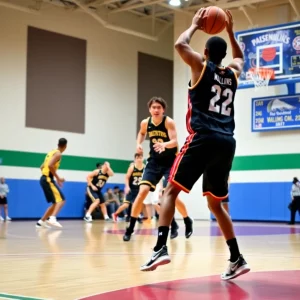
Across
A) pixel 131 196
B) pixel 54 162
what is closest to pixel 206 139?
pixel 54 162

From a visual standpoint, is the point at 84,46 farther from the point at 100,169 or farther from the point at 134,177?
the point at 134,177

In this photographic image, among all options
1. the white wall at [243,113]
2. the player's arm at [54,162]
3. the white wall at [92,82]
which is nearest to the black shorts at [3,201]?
the white wall at [92,82]

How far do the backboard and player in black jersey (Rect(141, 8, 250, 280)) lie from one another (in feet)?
46.2

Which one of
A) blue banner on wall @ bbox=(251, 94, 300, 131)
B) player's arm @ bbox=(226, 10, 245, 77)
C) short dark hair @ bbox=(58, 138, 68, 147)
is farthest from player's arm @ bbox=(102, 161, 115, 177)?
player's arm @ bbox=(226, 10, 245, 77)

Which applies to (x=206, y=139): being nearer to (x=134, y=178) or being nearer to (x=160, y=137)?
(x=160, y=137)

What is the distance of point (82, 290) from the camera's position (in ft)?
13.9

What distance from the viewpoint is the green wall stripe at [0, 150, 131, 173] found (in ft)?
70.5

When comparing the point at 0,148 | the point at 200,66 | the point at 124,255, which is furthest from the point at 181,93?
the point at 200,66

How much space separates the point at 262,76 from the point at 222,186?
14.5 meters

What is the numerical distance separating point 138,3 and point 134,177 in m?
9.46

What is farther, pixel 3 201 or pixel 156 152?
pixel 3 201

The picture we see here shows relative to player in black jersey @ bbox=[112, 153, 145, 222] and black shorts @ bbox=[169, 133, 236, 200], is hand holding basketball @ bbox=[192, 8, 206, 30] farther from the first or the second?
player in black jersey @ bbox=[112, 153, 145, 222]

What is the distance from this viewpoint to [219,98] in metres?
4.82

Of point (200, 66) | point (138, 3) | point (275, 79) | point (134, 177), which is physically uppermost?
point (138, 3)
